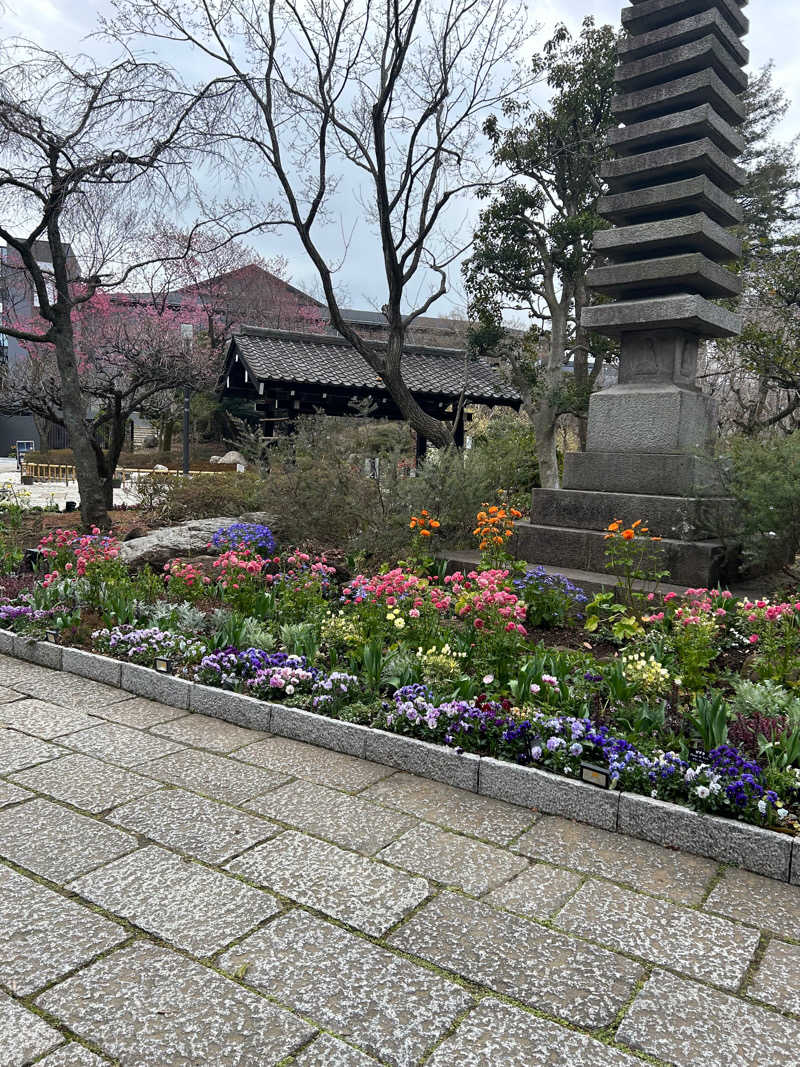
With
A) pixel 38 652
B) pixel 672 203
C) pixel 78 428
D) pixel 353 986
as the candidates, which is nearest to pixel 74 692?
pixel 38 652

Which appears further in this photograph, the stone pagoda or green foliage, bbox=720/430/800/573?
the stone pagoda

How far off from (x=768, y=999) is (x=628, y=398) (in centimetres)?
564

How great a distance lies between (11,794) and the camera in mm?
3219

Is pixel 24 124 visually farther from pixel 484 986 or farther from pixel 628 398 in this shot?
pixel 484 986

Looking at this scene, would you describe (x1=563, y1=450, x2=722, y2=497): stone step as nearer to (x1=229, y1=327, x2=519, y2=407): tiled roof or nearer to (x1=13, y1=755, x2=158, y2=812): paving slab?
(x1=13, y1=755, x2=158, y2=812): paving slab

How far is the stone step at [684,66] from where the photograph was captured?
6.89m

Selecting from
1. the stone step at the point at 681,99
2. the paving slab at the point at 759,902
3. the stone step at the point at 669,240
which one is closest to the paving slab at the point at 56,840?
the paving slab at the point at 759,902

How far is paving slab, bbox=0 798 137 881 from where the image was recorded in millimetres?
2652

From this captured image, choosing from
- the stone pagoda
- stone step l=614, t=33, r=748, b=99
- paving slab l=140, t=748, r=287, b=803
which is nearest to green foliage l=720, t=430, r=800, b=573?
the stone pagoda

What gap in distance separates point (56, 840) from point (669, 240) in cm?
678

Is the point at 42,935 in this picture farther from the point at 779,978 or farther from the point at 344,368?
the point at 344,368

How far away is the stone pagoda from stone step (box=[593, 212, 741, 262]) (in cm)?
1

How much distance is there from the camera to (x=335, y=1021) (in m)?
1.92

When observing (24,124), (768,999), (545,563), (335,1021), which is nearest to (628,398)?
(545,563)
